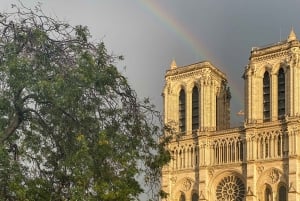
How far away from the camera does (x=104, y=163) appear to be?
8.98 meters

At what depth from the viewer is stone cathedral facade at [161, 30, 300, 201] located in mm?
45094

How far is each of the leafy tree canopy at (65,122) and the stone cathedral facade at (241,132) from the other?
1317 inches

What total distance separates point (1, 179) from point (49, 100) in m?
1.27

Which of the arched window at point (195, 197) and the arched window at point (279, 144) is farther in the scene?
the arched window at point (195, 197)

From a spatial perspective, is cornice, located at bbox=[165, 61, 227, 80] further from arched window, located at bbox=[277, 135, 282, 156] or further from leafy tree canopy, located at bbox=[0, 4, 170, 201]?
leafy tree canopy, located at bbox=[0, 4, 170, 201]

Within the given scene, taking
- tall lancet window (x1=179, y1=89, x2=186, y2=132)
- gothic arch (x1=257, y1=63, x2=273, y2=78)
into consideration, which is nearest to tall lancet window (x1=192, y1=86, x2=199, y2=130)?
tall lancet window (x1=179, y1=89, x2=186, y2=132)

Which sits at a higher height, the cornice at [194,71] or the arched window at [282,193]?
the cornice at [194,71]

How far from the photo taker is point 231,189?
48.2 metres

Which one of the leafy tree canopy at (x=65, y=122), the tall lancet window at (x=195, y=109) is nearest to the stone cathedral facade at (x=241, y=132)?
the tall lancet window at (x=195, y=109)

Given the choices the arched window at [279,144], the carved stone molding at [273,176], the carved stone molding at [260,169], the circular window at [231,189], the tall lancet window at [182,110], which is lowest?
A: the circular window at [231,189]

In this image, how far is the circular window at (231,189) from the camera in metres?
47.8

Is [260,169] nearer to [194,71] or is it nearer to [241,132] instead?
[241,132]

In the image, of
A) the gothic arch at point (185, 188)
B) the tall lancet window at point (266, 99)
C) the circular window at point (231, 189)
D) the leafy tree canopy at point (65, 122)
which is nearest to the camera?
the leafy tree canopy at point (65, 122)

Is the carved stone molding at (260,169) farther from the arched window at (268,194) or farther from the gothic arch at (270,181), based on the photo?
the arched window at (268,194)
